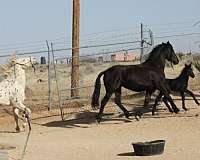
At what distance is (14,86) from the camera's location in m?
15.2

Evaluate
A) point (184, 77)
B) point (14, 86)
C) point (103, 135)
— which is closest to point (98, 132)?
point (103, 135)

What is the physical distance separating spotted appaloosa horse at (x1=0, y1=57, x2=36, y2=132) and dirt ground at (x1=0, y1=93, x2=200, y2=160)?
2.71 ft

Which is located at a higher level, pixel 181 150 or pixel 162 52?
pixel 162 52

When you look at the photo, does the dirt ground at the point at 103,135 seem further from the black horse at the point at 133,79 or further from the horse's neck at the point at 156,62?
the horse's neck at the point at 156,62

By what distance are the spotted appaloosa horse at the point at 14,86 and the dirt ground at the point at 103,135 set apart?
0.83 metres

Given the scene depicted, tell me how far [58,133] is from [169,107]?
3.44m

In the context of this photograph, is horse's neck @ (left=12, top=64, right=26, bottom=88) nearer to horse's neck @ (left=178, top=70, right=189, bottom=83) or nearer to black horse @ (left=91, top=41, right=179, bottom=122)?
black horse @ (left=91, top=41, right=179, bottom=122)

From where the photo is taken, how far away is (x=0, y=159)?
8.86 metres

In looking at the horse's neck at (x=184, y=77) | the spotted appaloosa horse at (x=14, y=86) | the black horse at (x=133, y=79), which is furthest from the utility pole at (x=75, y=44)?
the horse's neck at (x=184, y=77)

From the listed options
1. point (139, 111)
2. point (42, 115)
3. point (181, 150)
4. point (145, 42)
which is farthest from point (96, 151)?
point (145, 42)

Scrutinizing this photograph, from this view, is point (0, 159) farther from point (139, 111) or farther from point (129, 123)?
point (139, 111)

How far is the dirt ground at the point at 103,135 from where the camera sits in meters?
10.5

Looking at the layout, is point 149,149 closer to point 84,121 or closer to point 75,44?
point 84,121

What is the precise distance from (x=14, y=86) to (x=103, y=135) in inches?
128
